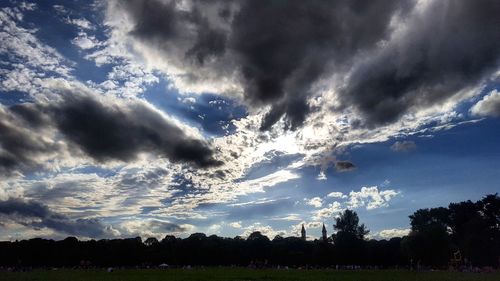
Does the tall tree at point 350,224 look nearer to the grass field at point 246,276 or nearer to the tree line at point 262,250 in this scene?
the tree line at point 262,250

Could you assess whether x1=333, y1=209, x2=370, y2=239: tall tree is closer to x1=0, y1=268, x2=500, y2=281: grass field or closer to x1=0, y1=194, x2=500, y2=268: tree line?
x1=0, y1=194, x2=500, y2=268: tree line

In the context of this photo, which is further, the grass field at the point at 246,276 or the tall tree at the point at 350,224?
the tall tree at the point at 350,224

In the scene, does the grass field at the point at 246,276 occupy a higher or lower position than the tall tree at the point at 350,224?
lower

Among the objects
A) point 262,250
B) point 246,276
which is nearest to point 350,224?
point 262,250

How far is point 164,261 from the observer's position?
398ft

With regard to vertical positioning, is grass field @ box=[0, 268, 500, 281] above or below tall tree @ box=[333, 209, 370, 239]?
below

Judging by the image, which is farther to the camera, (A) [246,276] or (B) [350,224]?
(B) [350,224]

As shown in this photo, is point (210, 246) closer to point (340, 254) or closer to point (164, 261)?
point (164, 261)

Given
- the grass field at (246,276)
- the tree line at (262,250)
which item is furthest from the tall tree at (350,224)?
the grass field at (246,276)

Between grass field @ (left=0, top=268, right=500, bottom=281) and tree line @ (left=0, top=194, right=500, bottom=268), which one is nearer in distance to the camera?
grass field @ (left=0, top=268, right=500, bottom=281)

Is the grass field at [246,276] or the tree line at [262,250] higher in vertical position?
the tree line at [262,250]

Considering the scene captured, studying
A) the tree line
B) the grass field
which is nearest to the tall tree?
the tree line

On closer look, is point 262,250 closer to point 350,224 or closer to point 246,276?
point 350,224

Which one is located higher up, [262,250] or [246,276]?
[262,250]
